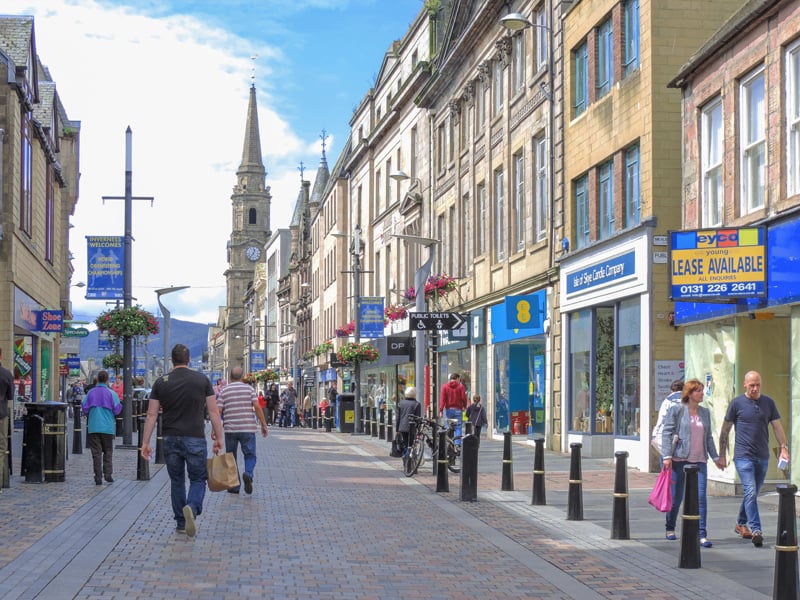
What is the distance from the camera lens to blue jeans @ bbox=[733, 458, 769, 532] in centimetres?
1211

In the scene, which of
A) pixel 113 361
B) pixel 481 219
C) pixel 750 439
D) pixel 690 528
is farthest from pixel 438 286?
pixel 113 361

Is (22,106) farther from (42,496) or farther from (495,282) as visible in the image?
(42,496)

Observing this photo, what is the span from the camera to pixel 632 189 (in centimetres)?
2355

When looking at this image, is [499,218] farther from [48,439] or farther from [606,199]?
[48,439]

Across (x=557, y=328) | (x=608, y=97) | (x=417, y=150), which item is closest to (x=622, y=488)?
(x=608, y=97)

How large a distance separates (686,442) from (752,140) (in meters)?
6.41

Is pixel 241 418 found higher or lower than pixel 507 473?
higher

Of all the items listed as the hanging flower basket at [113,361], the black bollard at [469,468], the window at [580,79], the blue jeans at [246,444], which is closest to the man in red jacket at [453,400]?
the window at [580,79]

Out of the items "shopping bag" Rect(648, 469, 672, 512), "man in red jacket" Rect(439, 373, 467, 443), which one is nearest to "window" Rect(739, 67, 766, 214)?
"shopping bag" Rect(648, 469, 672, 512)

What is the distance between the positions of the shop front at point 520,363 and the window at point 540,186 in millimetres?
1483

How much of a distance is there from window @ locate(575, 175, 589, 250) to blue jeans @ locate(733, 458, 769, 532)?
14.0m

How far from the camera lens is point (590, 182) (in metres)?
25.9

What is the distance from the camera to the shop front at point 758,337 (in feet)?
51.3

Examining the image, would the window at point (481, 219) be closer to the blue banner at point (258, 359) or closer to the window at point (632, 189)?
the window at point (632, 189)
